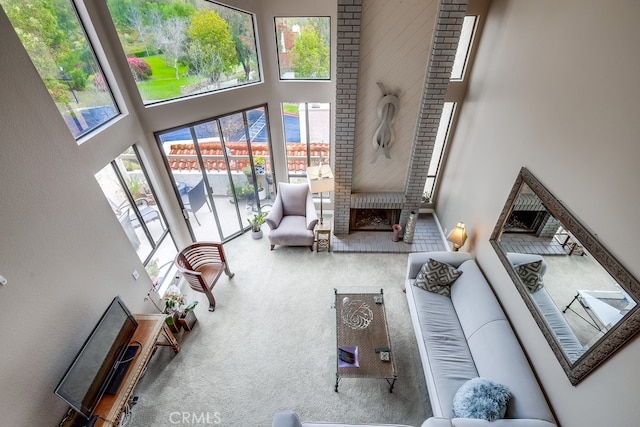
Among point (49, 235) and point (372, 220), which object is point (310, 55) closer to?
point (372, 220)

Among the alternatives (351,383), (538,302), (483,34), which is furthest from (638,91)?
(351,383)

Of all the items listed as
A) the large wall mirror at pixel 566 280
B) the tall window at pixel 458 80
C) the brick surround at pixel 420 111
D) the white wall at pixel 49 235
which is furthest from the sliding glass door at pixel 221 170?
the large wall mirror at pixel 566 280

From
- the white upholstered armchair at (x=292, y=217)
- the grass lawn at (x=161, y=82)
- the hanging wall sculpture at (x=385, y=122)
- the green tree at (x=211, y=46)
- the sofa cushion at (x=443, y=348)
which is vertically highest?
the green tree at (x=211, y=46)

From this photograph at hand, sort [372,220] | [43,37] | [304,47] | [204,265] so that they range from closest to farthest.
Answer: [43,37] < [204,265] < [304,47] < [372,220]

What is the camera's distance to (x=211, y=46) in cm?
429

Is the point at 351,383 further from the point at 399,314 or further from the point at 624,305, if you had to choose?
the point at 624,305

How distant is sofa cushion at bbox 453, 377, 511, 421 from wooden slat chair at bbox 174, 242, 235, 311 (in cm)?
330

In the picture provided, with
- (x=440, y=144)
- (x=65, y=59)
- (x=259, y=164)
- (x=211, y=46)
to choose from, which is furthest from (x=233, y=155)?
(x=440, y=144)

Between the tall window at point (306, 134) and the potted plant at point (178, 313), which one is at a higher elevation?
the tall window at point (306, 134)

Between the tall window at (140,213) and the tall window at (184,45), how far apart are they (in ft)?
3.13

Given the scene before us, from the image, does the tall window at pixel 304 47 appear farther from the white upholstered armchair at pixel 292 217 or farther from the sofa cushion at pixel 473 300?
the sofa cushion at pixel 473 300

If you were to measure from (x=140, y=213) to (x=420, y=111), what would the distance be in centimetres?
419

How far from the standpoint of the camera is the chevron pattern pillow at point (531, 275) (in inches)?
115

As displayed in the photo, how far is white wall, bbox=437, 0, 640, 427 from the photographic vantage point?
6.57 ft
